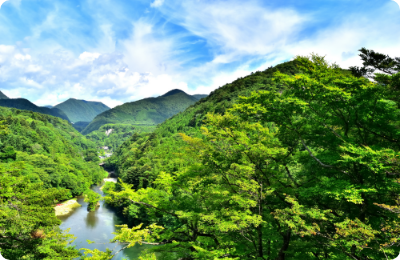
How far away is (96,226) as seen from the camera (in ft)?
128

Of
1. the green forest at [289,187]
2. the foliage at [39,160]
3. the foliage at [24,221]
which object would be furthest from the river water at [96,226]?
the green forest at [289,187]

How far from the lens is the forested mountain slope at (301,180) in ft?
22.5

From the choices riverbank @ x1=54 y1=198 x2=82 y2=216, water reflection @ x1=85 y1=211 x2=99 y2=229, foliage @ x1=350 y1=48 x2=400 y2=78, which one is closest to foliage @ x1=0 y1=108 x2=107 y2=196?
riverbank @ x1=54 y1=198 x2=82 y2=216

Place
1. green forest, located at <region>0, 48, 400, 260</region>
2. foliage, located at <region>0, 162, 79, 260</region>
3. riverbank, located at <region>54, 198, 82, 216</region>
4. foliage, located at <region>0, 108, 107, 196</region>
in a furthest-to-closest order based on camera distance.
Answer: foliage, located at <region>0, 108, 107, 196</region>, riverbank, located at <region>54, 198, 82, 216</region>, foliage, located at <region>0, 162, 79, 260</region>, green forest, located at <region>0, 48, 400, 260</region>

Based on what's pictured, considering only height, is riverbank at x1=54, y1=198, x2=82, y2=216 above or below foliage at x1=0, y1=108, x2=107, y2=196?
below

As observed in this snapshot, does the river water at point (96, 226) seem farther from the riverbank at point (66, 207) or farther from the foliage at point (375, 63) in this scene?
the foliage at point (375, 63)

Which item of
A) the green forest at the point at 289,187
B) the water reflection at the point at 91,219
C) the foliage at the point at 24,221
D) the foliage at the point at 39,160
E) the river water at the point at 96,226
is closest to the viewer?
the green forest at the point at 289,187

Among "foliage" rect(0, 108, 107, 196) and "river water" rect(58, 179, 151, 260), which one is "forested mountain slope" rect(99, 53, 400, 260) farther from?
"foliage" rect(0, 108, 107, 196)

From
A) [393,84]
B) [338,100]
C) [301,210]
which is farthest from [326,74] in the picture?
[301,210]

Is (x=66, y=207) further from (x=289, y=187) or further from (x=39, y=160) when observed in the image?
(x=289, y=187)

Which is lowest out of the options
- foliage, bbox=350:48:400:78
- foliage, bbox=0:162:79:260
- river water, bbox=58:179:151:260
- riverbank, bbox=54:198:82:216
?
river water, bbox=58:179:151:260

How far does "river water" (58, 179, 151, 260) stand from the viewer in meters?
30.7

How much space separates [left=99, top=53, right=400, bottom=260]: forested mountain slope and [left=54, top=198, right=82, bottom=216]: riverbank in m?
46.4

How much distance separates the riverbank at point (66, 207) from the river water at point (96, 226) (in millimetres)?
1327
